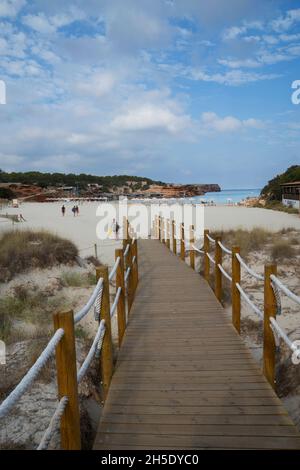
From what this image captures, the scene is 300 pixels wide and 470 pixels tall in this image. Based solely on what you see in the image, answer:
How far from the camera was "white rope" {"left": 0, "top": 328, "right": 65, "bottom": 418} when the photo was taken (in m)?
1.67

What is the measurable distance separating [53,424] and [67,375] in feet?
0.98

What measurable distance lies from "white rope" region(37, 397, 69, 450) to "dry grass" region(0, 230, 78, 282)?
7.10m

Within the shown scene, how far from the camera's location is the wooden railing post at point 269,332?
3574 millimetres

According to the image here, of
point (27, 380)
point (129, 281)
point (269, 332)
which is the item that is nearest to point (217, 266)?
point (129, 281)

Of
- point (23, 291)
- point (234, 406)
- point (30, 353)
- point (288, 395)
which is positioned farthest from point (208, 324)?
point (23, 291)

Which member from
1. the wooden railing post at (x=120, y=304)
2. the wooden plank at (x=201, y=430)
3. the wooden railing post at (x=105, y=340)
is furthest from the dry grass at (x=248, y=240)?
the wooden plank at (x=201, y=430)

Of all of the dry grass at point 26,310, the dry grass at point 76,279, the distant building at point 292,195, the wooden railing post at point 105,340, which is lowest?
the dry grass at point 26,310

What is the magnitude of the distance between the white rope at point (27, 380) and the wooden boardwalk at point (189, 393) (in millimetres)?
1090

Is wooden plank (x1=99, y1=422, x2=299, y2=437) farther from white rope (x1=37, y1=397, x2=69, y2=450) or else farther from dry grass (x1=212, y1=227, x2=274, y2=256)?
dry grass (x1=212, y1=227, x2=274, y2=256)

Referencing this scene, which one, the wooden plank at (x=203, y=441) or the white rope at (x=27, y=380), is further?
the wooden plank at (x=203, y=441)

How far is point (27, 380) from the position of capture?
1878 mm

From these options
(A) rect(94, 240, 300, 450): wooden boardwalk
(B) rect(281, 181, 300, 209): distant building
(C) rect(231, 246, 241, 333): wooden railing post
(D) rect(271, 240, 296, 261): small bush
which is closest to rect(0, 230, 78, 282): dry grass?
(A) rect(94, 240, 300, 450): wooden boardwalk

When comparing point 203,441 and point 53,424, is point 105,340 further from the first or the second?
point 53,424

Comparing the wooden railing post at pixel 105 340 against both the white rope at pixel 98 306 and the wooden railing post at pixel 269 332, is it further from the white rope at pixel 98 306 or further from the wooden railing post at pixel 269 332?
the wooden railing post at pixel 269 332
